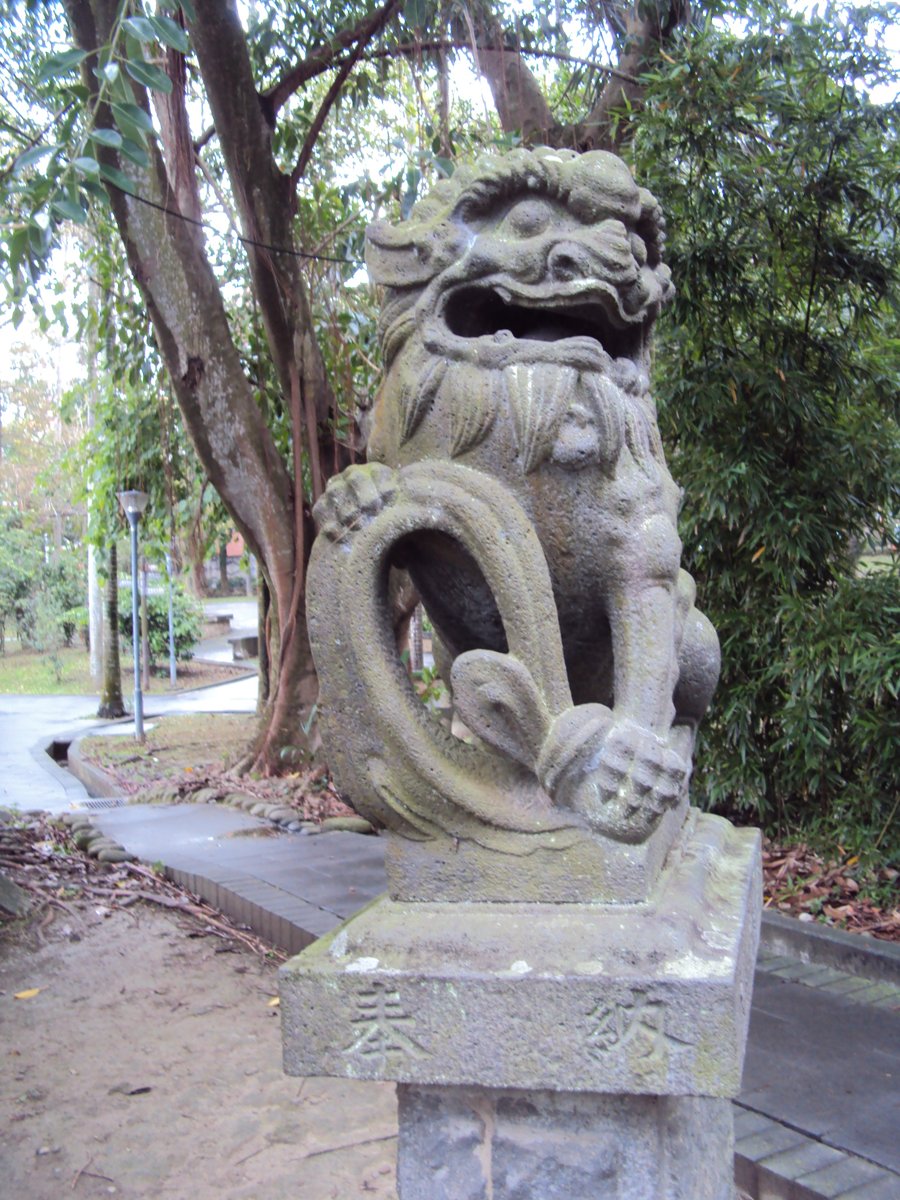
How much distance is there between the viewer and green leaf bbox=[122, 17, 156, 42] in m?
2.96

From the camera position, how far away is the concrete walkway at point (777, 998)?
256cm

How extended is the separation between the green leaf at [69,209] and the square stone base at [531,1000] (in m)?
2.20

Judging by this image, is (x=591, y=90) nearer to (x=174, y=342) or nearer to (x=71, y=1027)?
(x=174, y=342)

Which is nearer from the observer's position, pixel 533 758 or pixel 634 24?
pixel 533 758

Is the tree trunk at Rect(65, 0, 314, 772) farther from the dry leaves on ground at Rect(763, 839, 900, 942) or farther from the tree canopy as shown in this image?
the dry leaves on ground at Rect(763, 839, 900, 942)

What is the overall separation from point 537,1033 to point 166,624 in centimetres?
1858

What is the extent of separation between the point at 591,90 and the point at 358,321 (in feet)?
6.89

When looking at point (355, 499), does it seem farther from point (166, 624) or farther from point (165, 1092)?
point (166, 624)

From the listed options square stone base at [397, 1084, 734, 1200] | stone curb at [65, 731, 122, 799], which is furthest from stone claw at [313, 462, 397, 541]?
stone curb at [65, 731, 122, 799]

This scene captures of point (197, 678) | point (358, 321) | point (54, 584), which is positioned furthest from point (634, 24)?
point (54, 584)

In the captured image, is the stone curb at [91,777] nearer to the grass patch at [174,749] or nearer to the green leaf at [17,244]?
the grass patch at [174,749]

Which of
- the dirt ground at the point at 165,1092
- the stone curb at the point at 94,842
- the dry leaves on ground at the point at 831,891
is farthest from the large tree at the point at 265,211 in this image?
the dry leaves on ground at the point at 831,891

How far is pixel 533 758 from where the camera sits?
190cm

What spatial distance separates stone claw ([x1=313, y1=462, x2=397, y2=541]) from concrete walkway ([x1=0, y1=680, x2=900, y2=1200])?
1.77m
